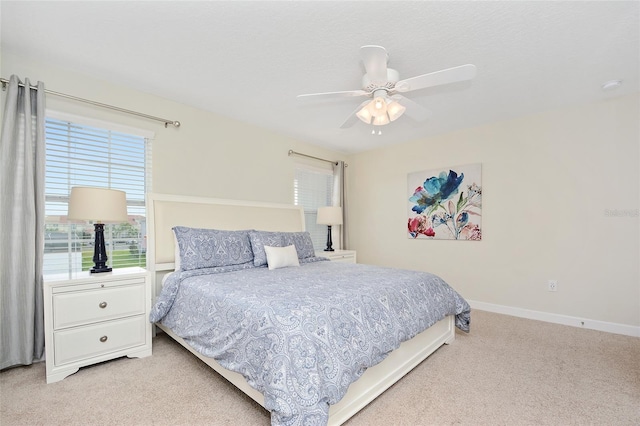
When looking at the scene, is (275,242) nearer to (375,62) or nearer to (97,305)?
(97,305)

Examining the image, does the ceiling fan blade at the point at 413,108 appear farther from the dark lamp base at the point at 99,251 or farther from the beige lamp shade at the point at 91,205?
the dark lamp base at the point at 99,251

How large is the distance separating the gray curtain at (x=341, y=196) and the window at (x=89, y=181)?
290cm

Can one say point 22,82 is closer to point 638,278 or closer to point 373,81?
point 373,81

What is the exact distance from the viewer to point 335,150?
5152 millimetres

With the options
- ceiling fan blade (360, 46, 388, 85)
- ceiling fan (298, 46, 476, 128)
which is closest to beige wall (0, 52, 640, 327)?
ceiling fan (298, 46, 476, 128)

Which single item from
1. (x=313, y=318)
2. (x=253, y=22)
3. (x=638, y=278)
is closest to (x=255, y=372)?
(x=313, y=318)

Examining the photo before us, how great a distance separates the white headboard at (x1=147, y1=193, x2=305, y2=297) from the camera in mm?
2899

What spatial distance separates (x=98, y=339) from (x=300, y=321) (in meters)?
1.83

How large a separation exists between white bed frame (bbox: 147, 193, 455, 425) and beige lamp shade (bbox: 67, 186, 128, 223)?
527mm

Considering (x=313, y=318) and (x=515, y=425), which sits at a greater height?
(x=313, y=318)

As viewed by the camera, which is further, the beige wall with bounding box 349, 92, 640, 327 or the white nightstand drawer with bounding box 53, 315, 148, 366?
the beige wall with bounding box 349, 92, 640, 327

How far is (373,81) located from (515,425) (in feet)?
7.45

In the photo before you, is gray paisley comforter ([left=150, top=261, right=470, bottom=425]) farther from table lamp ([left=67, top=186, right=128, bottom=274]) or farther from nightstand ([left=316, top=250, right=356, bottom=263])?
nightstand ([left=316, top=250, right=356, bottom=263])

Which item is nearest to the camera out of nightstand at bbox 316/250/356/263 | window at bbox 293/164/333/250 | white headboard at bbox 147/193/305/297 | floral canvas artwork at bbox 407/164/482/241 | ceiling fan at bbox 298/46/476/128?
ceiling fan at bbox 298/46/476/128
